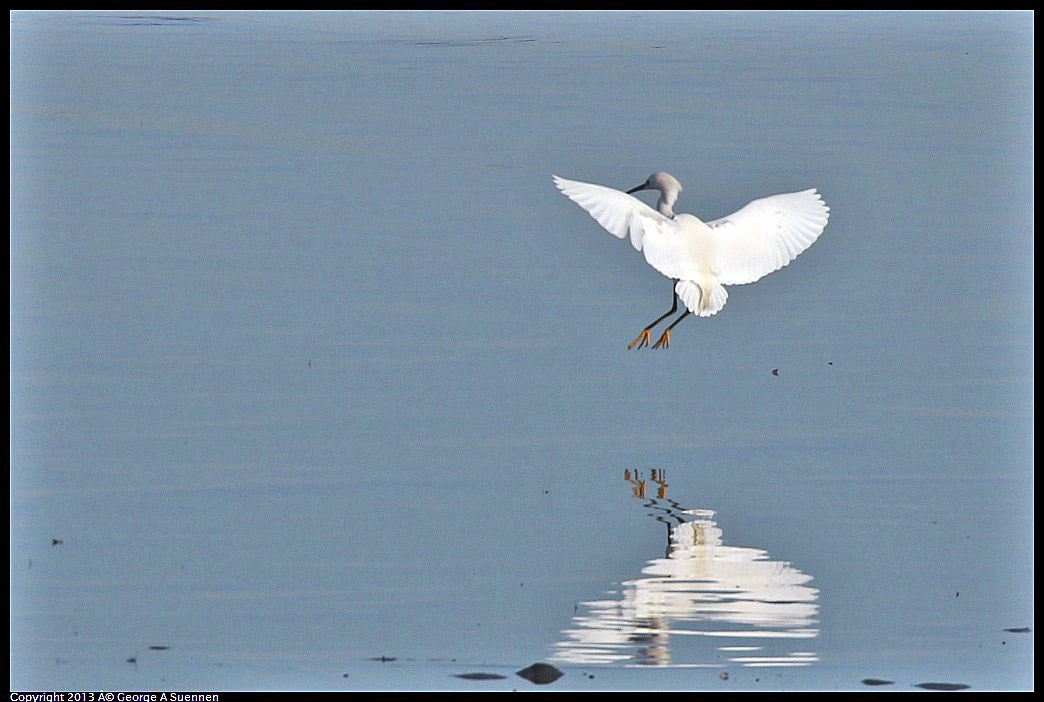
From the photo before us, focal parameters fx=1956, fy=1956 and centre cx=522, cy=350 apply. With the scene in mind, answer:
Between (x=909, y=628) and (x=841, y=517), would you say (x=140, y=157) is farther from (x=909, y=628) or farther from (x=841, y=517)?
(x=909, y=628)

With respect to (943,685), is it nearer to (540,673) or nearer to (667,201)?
(540,673)

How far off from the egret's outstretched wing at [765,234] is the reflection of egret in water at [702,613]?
3.08 m

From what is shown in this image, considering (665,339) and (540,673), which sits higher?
(665,339)

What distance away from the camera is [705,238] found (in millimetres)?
10914

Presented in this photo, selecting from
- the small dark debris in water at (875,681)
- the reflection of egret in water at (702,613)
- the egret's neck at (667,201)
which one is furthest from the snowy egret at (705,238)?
the small dark debris in water at (875,681)

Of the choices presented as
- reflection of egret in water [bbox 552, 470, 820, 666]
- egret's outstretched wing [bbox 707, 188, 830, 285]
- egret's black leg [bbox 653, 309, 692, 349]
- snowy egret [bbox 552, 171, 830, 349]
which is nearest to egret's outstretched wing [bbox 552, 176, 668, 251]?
snowy egret [bbox 552, 171, 830, 349]

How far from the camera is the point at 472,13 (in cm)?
2742

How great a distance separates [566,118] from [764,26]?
9717 mm

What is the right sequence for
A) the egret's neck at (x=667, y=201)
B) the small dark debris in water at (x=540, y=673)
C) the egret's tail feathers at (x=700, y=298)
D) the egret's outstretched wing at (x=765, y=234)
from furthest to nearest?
1. the egret's neck at (x=667, y=201)
2. the egret's outstretched wing at (x=765, y=234)
3. the egret's tail feathers at (x=700, y=298)
4. the small dark debris in water at (x=540, y=673)

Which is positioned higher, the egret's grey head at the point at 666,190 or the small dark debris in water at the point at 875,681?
the egret's grey head at the point at 666,190

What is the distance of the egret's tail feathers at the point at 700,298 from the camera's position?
421 inches

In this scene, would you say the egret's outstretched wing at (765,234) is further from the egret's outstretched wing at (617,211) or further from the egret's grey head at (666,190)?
the egret's grey head at (666,190)

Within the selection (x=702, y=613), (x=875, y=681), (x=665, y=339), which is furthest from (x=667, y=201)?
(x=875, y=681)

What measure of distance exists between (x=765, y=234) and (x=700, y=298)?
2.64 feet
